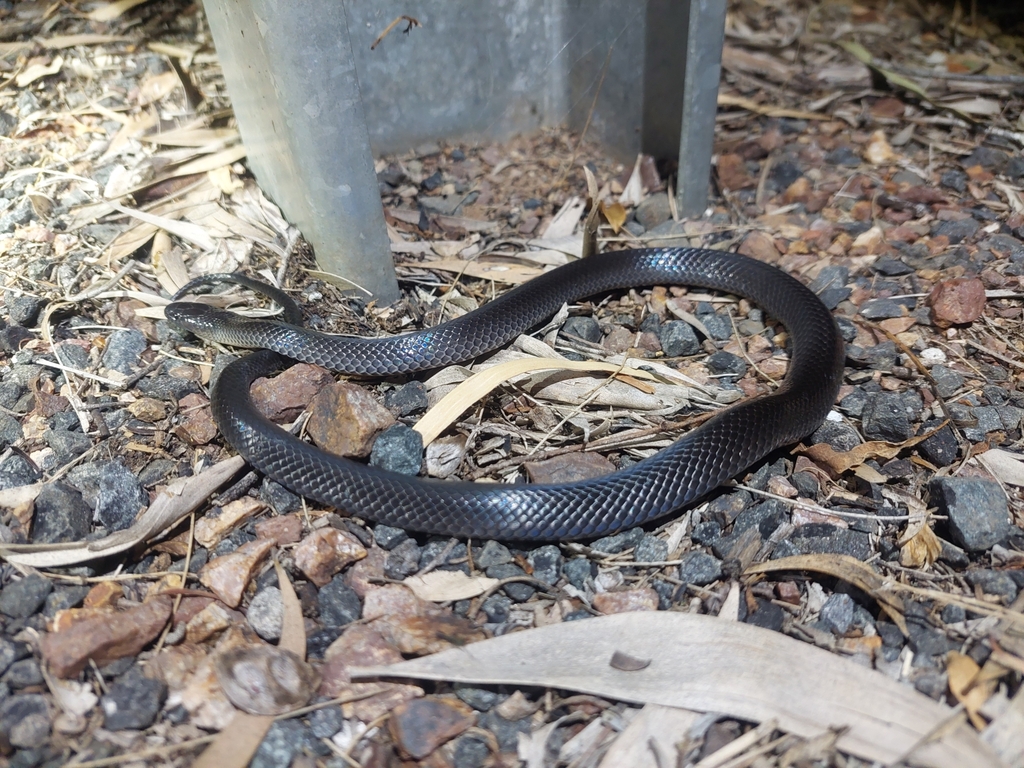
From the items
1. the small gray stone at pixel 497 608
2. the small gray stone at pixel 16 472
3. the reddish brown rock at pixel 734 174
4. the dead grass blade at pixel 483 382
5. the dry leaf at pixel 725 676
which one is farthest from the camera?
the reddish brown rock at pixel 734 174

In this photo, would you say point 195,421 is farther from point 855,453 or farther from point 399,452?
point 855,453

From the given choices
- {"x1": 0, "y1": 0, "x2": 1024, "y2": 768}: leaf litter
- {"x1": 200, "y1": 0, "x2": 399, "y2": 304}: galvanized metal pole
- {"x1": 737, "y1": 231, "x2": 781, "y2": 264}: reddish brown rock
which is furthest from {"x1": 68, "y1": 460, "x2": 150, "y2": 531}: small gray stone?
{"x1": 737, "y1": 231, "x2": 781, "y2": 264}: reddish brown rock

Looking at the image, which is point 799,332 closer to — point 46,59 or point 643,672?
point 643,672

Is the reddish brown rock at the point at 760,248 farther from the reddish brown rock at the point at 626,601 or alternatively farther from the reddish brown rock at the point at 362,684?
the reddish brown rock at the point at 362,684

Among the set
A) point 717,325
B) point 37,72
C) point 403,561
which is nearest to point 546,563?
point 403,561

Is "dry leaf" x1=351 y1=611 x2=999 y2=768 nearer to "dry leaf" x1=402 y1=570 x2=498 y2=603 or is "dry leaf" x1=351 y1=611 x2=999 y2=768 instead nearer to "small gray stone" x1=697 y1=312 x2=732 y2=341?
"dry leaf" x1=402 y1=570 x2=498 y2=603

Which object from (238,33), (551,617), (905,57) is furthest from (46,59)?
(905,57)

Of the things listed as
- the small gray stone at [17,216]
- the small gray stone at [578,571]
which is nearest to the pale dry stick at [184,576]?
the small gray stone at [578,571]
